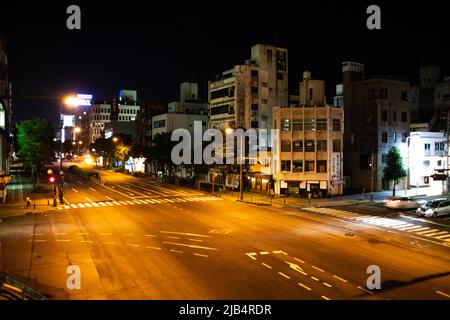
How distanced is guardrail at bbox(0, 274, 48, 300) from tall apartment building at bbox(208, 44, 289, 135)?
5474cm

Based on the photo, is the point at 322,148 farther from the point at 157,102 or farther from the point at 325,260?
the point at 157,102

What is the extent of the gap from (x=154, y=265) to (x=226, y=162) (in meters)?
45.4

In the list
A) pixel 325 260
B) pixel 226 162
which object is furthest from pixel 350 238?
pixel 226 162

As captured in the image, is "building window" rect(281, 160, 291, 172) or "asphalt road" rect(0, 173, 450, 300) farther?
"building window" rect(281, 160, 291, 172)

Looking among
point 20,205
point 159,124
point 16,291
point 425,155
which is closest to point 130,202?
point 20,205

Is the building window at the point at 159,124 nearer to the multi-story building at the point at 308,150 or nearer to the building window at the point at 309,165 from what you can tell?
the multi-story building at the point at 308,150

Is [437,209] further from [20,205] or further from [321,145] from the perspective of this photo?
[20,205]

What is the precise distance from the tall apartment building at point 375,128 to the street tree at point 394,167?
168 centimetres

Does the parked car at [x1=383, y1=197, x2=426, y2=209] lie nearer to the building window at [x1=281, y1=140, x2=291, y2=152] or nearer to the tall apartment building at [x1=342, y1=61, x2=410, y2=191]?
the building window at [x1=281, y1=140, x2=291, y2=152]

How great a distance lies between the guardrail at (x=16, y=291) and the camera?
14406 millimetres

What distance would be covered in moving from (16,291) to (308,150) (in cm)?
4434

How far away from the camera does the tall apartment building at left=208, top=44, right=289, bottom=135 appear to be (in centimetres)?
7106

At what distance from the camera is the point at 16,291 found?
584 inches

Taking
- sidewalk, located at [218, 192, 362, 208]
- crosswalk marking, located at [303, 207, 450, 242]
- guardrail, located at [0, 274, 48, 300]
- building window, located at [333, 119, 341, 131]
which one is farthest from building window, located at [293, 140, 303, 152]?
guardrail, located at [0, 274, 48, 300]
